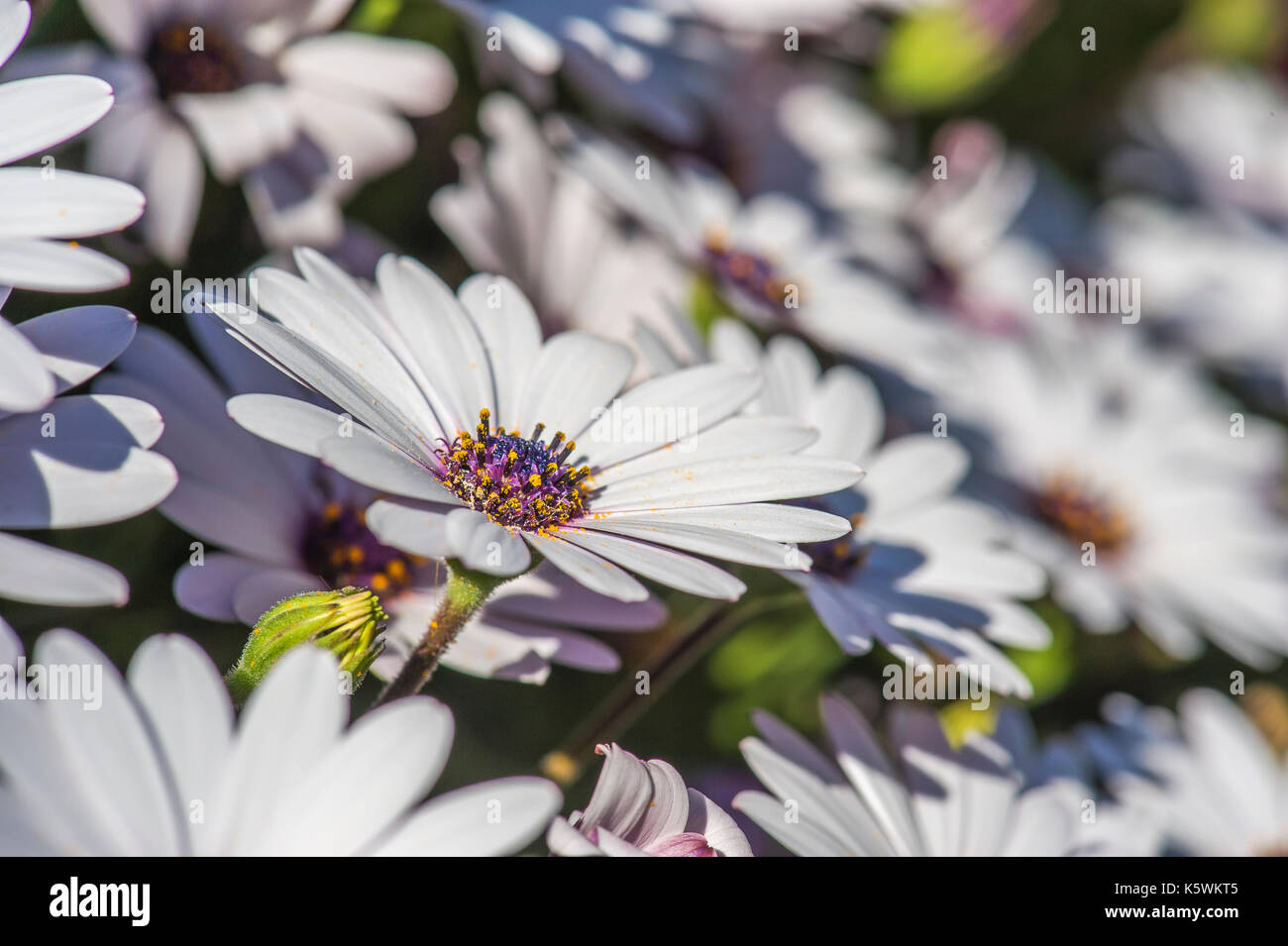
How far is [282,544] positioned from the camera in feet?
2.16

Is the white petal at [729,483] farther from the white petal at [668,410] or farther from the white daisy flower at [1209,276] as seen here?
the white daisy flower at [1209,276]

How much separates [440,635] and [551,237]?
52cm

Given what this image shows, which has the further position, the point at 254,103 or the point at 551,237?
the point at 551,237

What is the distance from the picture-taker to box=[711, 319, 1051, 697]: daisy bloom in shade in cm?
68

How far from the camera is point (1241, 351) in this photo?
145 centimetres

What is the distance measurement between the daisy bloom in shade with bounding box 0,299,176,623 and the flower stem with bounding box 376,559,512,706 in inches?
5.7

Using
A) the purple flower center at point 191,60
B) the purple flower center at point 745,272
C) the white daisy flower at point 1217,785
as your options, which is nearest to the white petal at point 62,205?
the purple flower center at point 191,60

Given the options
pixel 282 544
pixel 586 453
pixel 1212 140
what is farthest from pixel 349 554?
pixel 1212 140

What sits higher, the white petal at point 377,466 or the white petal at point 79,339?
the white petal at point 79,339

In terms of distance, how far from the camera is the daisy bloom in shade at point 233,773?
0.43m

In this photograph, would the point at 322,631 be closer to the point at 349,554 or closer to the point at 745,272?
the point at 349,554

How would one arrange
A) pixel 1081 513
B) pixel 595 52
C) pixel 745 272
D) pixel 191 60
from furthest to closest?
pixel 1081 513, pixel 745 272, pixel 595 52, pixel 191 60

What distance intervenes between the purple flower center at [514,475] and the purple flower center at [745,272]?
350mm
